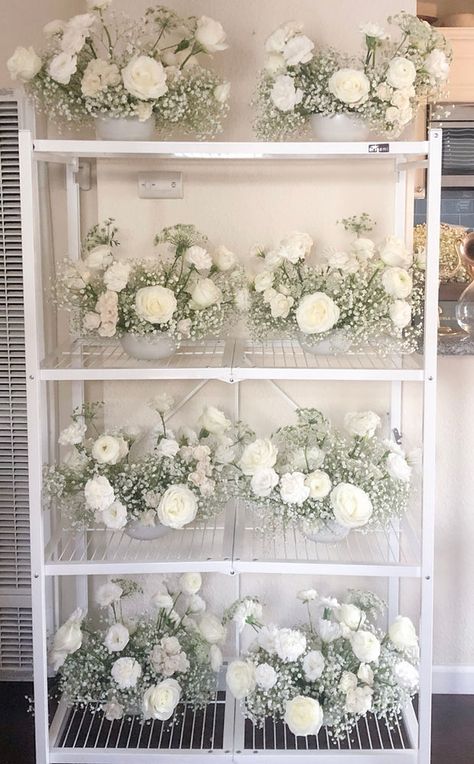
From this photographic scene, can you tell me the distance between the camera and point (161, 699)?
221cm

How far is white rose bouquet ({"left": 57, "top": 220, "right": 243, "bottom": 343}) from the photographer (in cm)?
211

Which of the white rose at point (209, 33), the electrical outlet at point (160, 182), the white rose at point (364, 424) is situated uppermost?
the white rose at point (209, 33)

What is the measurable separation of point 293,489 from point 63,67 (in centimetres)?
111

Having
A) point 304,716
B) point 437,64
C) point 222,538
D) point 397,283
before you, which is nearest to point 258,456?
point 222,538

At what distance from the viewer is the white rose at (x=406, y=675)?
2.19 m

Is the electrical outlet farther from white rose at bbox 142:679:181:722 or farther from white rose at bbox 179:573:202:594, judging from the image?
white rose at bbox 142:679:181:722

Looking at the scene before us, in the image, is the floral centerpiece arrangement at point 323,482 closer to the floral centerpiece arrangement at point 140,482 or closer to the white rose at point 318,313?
the floral centerpiece arrangement at point 140,482

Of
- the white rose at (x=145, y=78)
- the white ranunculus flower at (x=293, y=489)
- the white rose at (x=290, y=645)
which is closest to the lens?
the white rose at (x=145, y=78)

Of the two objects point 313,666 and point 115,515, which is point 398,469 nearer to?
point 313,666

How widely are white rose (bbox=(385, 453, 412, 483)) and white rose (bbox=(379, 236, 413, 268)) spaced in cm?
47

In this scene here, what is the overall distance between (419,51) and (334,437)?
952mm

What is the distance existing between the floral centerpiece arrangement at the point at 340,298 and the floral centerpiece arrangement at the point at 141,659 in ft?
2.47

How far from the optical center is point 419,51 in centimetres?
209

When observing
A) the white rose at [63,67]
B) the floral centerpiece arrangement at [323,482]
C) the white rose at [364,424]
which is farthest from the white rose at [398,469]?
the white rose at [63,67]
